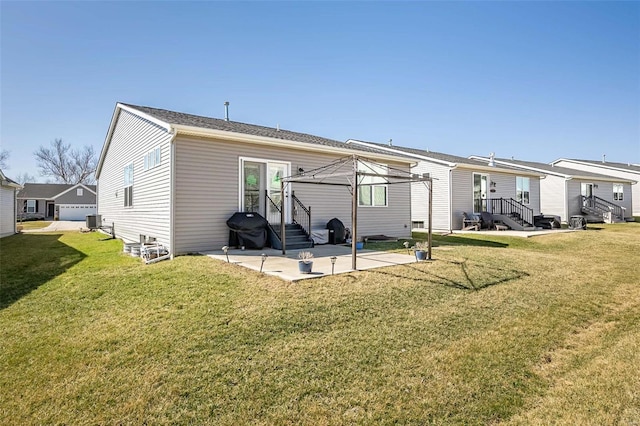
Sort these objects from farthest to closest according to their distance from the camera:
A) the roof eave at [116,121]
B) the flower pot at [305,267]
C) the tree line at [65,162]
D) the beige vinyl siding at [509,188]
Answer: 1. the tree line at [65,162]
2. the beige vinyl siding at [509,188]
3. the roof eave at [116,121]
4. the flower pot at [305,267]

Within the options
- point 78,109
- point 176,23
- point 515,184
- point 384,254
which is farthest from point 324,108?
point 78,109

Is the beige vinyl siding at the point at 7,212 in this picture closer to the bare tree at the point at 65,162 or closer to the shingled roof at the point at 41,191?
the shingled roof at the point at 41,191

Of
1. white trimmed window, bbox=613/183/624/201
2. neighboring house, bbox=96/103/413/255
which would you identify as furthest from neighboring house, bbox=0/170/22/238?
white trimmed window, bbox=613/183/624/201

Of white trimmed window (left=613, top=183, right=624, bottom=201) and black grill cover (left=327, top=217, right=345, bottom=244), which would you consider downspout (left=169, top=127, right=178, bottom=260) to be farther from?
white trimmed window (left=613, top=183, right=624, bottom=201)

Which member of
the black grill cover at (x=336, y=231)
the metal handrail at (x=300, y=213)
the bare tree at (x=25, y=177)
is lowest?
the black grill cover at (x=336, y=231)

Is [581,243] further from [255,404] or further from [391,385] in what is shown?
[255,404]

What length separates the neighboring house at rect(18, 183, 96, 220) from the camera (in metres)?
37.0

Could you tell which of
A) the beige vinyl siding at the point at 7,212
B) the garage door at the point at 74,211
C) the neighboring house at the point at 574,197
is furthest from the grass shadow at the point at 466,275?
the garage door at the point at 74,211

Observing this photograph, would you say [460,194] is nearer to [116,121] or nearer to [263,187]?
[263,187]

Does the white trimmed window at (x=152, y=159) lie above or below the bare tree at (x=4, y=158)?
below

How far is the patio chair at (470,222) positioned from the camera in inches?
651

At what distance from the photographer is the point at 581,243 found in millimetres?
12531

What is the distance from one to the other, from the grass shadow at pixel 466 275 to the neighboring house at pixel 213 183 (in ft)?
10.3

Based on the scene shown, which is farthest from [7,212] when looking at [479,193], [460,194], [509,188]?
[509,188]
